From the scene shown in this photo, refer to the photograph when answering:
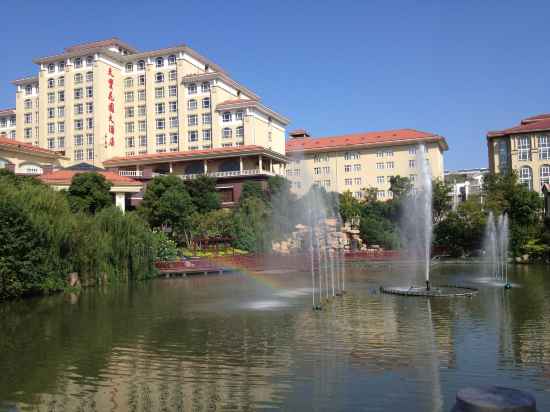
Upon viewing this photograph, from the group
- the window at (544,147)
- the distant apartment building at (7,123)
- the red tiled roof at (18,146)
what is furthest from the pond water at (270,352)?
the distant apartment building at (7,123)

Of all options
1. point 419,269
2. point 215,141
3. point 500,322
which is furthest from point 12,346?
point 215,141

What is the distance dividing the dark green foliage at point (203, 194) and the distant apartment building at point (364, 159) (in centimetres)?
1424

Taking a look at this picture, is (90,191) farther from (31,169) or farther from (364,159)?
(364,159)

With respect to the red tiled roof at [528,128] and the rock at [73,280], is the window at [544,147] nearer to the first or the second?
the red tiled roof at [528,128]

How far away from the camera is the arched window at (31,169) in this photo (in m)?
58.4

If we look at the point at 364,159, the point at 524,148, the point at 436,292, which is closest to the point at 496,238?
the point at 524,148

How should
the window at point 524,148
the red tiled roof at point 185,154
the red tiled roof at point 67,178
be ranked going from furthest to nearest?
the window at point 524,148 → the red tiled roof at point 185,154 → the red tiled roof at point 67,178

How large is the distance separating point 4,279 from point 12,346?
10.5 meters

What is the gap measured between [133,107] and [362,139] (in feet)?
103

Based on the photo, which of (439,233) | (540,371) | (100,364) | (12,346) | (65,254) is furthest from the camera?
(439,233)

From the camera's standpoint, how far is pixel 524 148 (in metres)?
64.9

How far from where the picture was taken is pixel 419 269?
37.0 meters

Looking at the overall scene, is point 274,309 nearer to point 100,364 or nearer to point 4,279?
point 100,364

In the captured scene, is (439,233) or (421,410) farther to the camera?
(439,233)
